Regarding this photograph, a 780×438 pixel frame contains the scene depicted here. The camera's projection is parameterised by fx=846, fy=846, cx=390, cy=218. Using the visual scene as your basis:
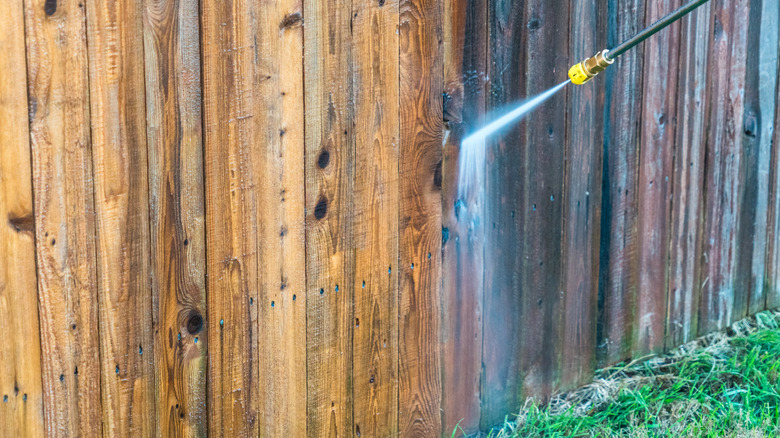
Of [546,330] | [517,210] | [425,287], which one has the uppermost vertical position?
[517,210]

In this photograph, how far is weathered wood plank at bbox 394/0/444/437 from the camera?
2580 millimetres

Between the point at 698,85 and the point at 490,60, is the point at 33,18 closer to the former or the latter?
the point at 490,60

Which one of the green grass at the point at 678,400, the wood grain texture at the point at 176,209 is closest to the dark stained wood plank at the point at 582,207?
the green grass at the point at 678,400

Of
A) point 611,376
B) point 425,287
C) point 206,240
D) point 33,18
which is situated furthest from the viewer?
point 611,376

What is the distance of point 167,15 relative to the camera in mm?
2092

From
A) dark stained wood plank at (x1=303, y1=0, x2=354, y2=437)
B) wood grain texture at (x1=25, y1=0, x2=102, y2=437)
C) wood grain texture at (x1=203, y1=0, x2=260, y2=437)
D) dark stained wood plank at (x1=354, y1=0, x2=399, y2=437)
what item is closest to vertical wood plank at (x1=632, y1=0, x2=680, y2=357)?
dark stained wood plank at (x1=354, y1=0, x2=399, y2=437)

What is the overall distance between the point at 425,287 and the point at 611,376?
1081 millimetres

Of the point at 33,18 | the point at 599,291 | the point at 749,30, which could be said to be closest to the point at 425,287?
the point at 599,291

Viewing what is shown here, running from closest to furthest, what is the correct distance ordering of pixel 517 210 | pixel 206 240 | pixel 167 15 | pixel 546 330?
pixel 167 15 < pixel 206 240 < pixel 517 210 < pixel 546 330

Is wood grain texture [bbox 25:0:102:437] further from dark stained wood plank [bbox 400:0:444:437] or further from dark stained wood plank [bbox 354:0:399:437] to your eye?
dark stained wood plank [bbox 400:0:444:437]

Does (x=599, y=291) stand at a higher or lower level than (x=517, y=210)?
lower

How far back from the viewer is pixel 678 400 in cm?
321

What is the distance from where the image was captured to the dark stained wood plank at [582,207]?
3018 millimetres

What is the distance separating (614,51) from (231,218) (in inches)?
49.1
